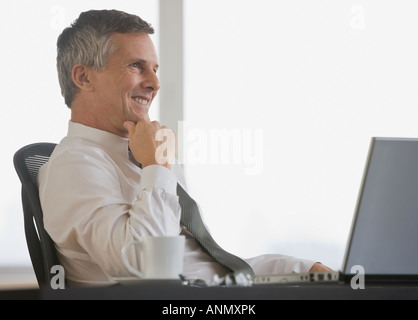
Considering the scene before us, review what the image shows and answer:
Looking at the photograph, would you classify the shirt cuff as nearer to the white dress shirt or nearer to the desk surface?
the white dress shirt

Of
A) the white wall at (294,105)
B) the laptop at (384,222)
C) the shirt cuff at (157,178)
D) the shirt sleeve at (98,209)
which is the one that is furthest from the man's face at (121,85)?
the white wall at (294,105)

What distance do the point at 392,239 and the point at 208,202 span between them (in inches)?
80.7

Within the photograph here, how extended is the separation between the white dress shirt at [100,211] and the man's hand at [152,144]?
5 centimetres

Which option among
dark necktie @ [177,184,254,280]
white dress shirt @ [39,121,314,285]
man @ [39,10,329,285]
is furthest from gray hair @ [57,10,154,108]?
dark necktie @ [177,184,254,280]

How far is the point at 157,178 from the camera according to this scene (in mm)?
1366

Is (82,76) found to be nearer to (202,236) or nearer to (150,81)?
(150,81)

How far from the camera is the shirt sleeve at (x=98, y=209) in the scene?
1.29m

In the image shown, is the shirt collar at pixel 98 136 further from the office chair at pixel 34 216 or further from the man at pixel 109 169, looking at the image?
the office chair at pixel 34 216

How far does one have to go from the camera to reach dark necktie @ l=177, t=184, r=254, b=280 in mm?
1547

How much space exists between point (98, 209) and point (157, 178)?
0.47ft

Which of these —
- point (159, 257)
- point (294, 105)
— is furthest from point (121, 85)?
point (294, 105)

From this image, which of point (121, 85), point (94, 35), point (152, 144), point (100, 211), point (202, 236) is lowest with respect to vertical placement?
point (202, 236)
